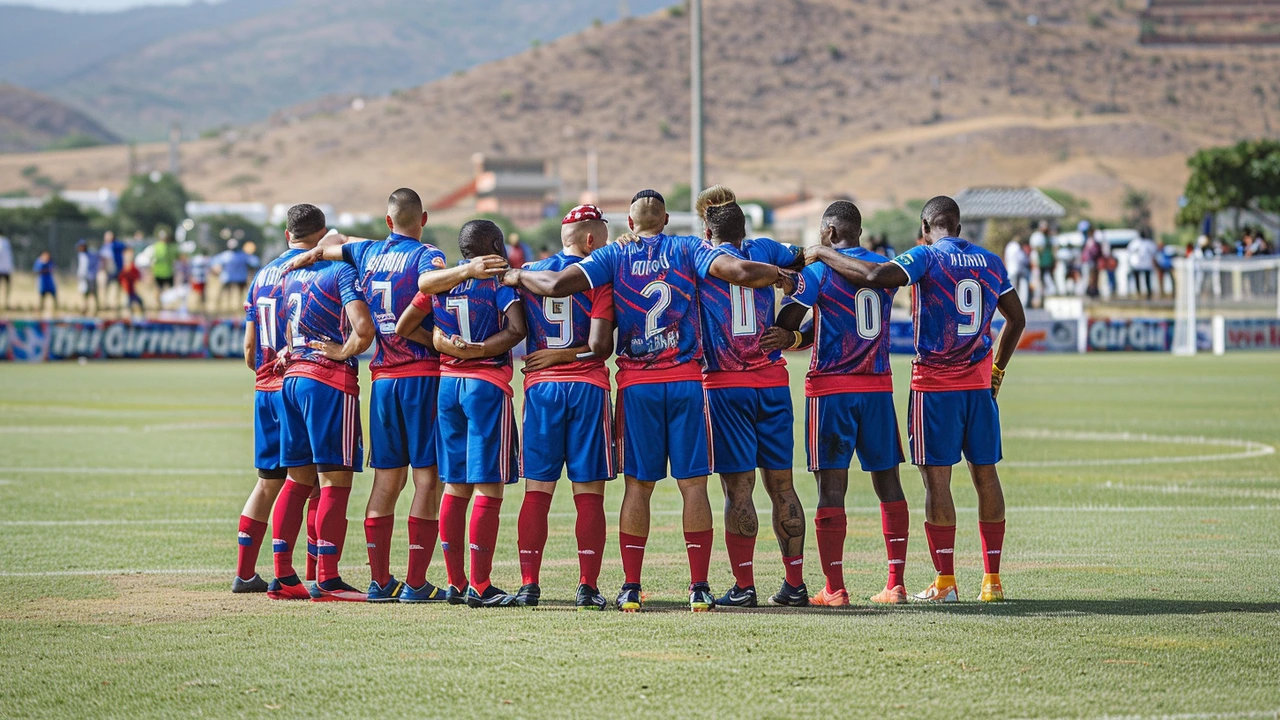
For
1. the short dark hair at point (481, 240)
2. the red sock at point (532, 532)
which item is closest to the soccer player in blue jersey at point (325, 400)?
the short dark hair at point (481, 240)

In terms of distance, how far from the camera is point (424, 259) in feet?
28.0

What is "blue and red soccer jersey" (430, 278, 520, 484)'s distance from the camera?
8.31 metres

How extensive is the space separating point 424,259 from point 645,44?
536ft

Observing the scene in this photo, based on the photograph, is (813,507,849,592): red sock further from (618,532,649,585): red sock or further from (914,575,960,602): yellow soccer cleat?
(618,532,649,585): red sock

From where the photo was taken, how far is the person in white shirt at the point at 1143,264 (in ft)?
146

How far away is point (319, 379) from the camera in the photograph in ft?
28.6

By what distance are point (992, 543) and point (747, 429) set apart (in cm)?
160

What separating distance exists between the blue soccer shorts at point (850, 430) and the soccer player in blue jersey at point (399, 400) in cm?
Answer: 210

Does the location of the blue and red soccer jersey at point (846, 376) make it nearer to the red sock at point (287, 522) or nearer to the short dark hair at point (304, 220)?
the short dark hair at point (304, 220)

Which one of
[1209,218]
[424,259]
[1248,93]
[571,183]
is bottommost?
[424,259]

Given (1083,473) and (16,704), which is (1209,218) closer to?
(1083,473)

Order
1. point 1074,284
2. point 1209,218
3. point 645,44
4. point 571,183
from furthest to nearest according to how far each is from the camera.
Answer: point 645,44 < point 571,183 < point 1209,218 < point 1074,284

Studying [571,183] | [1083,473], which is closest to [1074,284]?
[1083,473]

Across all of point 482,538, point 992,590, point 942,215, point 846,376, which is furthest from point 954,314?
point 482,538
